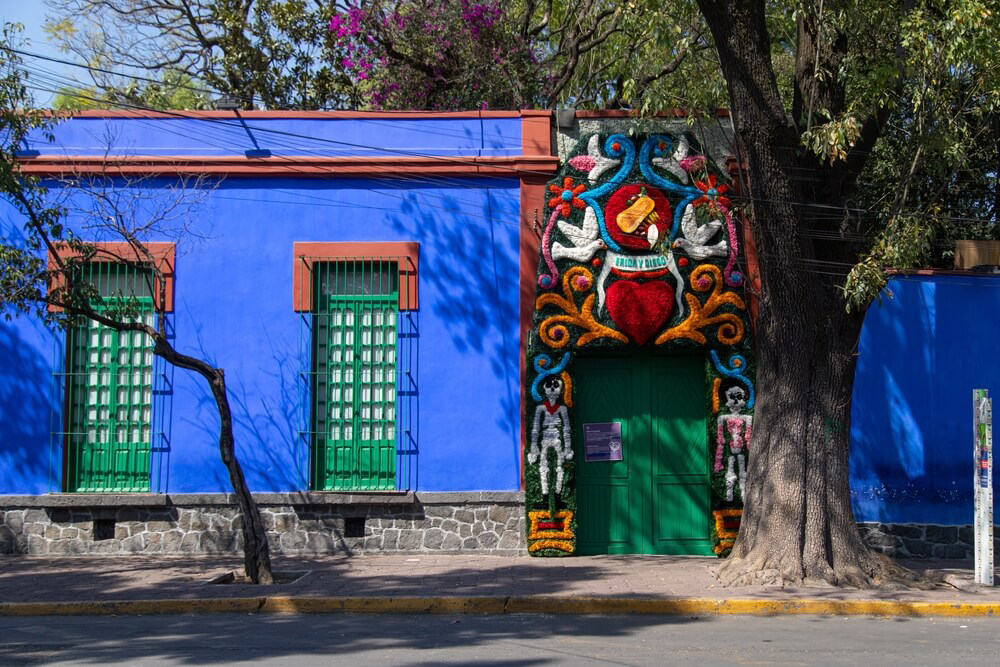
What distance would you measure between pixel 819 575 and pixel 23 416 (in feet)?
30.6

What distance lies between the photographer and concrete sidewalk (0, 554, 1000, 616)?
870 cm

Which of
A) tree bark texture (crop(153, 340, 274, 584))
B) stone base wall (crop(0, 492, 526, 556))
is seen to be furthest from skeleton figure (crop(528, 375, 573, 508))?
tree bark texture (crop(153, 340, 274, 584))

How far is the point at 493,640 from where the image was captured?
7508 millimetres

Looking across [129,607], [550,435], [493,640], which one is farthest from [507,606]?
[129,607]

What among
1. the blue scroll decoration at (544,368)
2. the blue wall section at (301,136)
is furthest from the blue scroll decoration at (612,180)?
the blue scroll decoration at (544,368)

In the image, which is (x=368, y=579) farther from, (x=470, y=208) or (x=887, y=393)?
(x=887, y=393)

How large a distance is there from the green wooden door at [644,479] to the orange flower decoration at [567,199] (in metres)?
1.85

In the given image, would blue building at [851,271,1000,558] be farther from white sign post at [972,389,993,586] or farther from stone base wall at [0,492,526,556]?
stone base wall at [0,492,526,556]

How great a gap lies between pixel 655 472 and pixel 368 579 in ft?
12.3

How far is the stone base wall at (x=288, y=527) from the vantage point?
37.1ft

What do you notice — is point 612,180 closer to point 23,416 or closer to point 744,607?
point 744,607

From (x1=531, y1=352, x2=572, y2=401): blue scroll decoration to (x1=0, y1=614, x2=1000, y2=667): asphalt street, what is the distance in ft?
10.7

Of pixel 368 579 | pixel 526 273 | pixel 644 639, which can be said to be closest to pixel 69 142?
pixel 526 273

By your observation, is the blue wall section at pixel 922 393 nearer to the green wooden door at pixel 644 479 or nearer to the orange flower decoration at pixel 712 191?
the green wooden door at pixel 644 479
